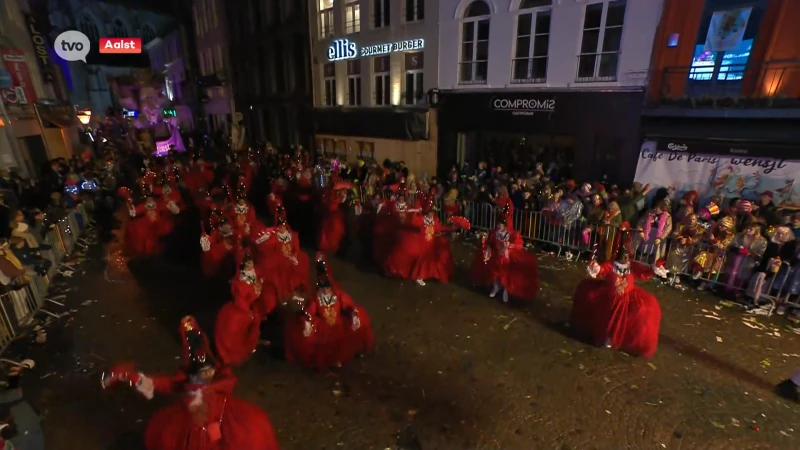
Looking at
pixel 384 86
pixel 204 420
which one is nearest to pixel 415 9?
pixel 384 86

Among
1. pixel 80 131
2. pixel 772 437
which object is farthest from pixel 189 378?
pixel 80 131

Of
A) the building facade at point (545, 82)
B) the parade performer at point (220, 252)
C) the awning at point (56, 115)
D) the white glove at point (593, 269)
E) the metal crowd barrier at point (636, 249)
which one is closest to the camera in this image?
the white glove at point (593, 269)

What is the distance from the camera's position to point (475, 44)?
51.0 ft

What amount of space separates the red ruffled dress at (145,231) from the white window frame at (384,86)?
1150 centimetres

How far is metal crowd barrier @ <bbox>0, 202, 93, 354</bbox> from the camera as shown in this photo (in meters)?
7.09

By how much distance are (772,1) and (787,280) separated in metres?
7.13

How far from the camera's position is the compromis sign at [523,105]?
14.0 meters

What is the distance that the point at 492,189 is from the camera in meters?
12.0

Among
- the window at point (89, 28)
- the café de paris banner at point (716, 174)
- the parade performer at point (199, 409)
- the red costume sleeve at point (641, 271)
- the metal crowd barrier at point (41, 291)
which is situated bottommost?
the metal crowd barrier at point (41, 291)

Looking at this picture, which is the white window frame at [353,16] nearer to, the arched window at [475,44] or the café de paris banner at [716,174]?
the arched window at [475,44]

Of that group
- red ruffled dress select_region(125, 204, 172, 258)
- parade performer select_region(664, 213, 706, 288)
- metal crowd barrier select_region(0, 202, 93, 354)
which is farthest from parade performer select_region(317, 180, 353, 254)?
parade performer select_region(664, 213, 706, 288)

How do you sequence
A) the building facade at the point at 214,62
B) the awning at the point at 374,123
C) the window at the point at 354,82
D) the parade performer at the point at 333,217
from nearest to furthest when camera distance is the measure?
the parade performer at the point at 333,217 < the awning at the point at 374,123 < the window at the point at 354,82 < the building facade at the point at 214,62

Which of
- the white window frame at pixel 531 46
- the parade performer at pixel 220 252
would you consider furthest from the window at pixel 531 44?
the parade performer at pixel 220 252

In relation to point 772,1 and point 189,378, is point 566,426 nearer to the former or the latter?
point 189,378
